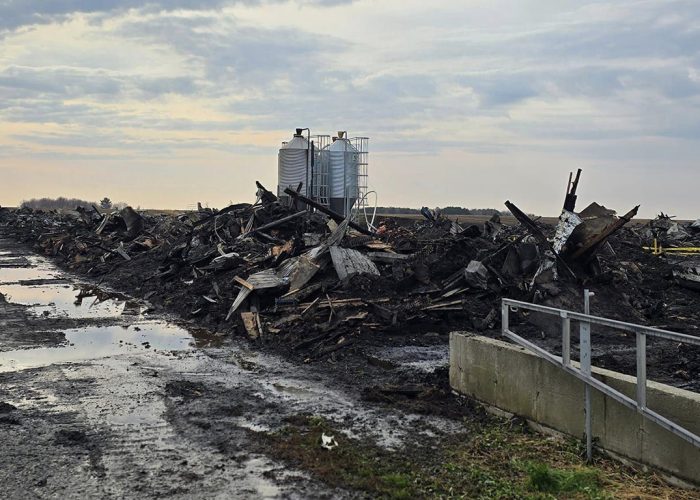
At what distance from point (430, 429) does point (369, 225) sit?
1988 cm

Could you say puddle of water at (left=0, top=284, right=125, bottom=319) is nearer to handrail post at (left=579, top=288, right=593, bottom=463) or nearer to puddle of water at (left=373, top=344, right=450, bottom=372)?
puddle of water at (left=373, top=344, right=450, bottom=372)

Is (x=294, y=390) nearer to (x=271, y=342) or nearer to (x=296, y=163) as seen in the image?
(x=271, y=342)

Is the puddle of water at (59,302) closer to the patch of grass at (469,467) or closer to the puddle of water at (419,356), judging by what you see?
the puddle of water at (419,356)

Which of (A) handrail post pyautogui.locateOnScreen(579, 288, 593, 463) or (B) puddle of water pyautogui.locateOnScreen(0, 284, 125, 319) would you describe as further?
(B) puddle of water pyautogui.locateOnScreen(0, 284, 125, 319)

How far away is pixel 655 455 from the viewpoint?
543 centimetres

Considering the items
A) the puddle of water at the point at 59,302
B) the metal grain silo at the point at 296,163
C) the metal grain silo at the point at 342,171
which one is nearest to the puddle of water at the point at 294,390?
the puddle of water at the point at 59,302

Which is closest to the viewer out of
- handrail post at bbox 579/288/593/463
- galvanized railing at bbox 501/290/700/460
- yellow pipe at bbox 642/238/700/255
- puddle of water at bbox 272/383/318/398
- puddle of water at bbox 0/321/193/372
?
galvanized railing at bbox 501/290/700/460

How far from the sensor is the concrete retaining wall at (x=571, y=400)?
526cm

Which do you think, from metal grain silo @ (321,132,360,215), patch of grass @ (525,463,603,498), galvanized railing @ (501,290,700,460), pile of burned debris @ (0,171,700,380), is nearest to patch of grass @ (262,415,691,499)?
patch of grass @ (525,463,603,498)

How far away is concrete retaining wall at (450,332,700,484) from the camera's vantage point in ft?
17.3

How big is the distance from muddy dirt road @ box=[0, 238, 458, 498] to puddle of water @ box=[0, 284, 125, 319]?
2.24 meters

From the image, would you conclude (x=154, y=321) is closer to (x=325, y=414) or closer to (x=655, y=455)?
(x=325, y=414)

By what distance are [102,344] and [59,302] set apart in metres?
6.69

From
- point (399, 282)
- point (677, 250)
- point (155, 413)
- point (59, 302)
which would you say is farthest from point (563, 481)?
point (677, 250)
